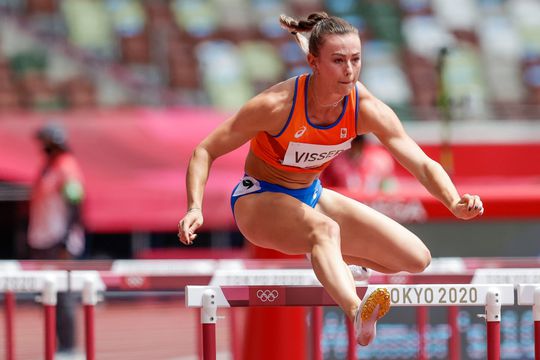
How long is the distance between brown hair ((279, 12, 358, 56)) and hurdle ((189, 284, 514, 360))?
3.73 feet

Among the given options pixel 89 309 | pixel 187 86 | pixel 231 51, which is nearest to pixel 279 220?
pixel 89 309

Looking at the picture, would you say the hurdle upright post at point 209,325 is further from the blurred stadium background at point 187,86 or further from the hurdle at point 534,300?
the blurred stadium background at point 187,86

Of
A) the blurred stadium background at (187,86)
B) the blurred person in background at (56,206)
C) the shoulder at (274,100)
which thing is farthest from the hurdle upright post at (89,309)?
the blurred stadium background at (187,86)

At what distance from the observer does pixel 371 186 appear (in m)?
11.1

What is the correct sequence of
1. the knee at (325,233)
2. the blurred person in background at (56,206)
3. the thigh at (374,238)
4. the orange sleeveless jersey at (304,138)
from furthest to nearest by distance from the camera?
the blurred person in background at (56,206)
the thigh at (374,238)
the orange sleeveless jersey at (304,138)
the knee at (325,233)

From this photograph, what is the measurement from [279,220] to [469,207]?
0.92 metres

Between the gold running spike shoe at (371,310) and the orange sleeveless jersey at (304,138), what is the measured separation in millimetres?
1057

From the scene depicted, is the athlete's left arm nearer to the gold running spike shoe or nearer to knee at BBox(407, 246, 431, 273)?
knee at BBox(407, 246, 431, 273)

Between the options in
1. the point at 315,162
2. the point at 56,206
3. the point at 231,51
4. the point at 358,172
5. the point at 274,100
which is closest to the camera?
the point at 274,100

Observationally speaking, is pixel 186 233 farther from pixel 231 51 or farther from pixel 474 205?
pixel 231 51

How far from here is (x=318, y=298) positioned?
6.02 meters

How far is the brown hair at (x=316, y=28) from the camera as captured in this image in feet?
20.0

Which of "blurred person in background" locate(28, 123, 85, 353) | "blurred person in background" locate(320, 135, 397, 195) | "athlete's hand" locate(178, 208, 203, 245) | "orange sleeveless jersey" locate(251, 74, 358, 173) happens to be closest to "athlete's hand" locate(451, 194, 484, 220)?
"orange sleeveless jersey" locate(251, 74, 358, 173)

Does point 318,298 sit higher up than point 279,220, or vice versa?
point 279,220
